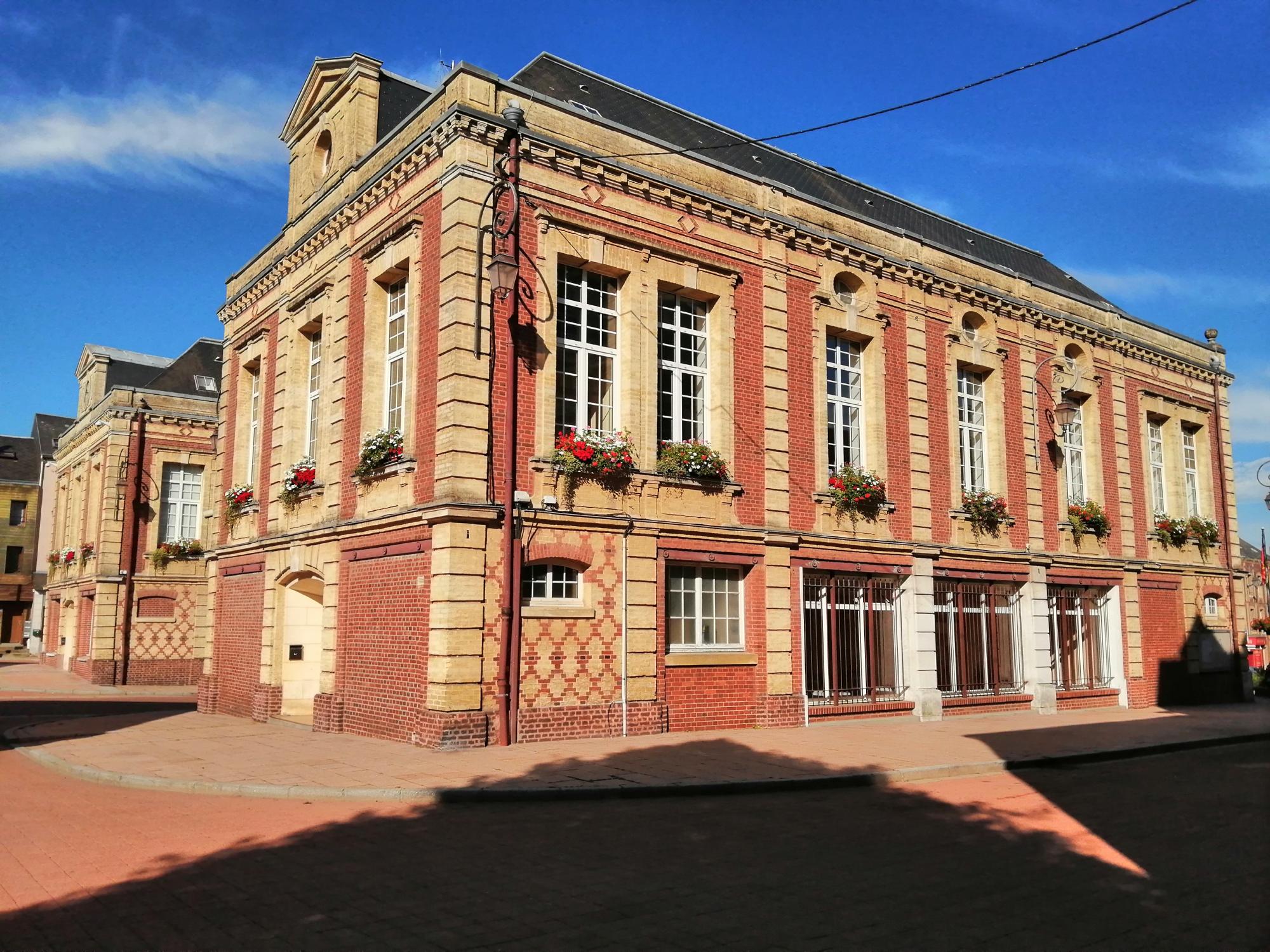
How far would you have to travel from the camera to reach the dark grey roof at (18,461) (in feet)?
170

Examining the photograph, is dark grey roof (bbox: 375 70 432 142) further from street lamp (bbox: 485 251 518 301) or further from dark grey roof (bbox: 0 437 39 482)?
dark grey roof (bbox: 0 437 39 482)

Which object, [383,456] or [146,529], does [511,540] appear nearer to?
[383,456]

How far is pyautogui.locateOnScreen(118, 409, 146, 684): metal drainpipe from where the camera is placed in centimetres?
2908

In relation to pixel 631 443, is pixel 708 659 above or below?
below

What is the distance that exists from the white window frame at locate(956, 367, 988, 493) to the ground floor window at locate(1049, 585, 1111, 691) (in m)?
3.10

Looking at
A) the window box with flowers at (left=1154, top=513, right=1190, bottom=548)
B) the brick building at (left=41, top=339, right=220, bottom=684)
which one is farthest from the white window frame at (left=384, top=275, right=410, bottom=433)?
the window box with flowers at (left=1154, top=513, right=1190, bottom=548)

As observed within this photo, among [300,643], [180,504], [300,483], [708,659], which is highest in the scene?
[180,504]

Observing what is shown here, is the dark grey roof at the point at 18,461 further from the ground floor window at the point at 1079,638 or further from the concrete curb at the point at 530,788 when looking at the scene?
the ground floor window at the point at 1079,638

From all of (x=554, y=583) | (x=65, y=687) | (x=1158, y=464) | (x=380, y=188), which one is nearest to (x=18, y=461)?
(x=65, y=687)

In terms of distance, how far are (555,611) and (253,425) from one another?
390 inches

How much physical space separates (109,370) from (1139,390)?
31.2 m

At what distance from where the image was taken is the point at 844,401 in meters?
18.5

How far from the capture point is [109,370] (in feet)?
113

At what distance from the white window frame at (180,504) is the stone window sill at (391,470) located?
57.1 feet
